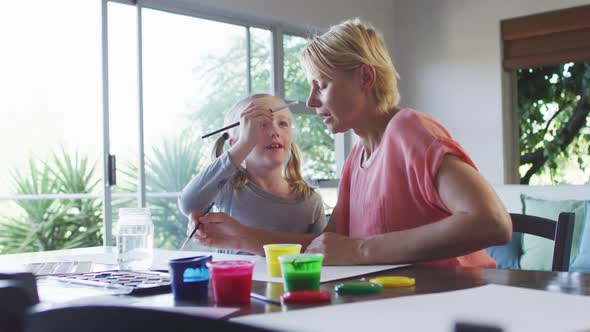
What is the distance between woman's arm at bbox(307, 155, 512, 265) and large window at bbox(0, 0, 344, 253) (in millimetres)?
1640

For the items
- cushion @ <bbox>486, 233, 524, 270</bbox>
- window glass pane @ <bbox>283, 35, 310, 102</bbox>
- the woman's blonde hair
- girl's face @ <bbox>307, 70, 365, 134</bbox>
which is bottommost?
cushion @ <bbox>486, 233, 524, 270</bbox>

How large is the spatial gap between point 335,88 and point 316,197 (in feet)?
1.88

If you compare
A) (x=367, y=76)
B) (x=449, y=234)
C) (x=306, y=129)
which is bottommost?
(x=449, y=234)

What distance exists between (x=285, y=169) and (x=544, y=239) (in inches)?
81.6

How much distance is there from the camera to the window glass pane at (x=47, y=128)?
5.23 metres

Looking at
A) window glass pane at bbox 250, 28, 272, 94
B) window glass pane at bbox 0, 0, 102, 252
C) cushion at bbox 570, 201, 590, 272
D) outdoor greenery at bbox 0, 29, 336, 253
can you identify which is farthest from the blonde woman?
window glass pane at bbox 0, 0, 102, 252

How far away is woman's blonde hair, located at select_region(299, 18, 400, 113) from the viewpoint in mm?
1570

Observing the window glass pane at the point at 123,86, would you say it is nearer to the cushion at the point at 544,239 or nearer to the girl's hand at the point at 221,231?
the girl's hand at the point at 221,231

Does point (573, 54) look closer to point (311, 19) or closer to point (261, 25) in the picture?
point (311, 19)

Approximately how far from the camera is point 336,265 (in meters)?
1.29

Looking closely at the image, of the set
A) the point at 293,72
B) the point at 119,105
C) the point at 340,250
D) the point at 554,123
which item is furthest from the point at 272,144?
the point at 554,123

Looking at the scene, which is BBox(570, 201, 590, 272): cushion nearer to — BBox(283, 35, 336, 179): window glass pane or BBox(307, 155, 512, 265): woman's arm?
BBox(283, 35, 336, 179): window glass pane

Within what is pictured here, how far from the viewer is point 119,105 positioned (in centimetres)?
362

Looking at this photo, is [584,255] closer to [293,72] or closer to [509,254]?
[509,254]
